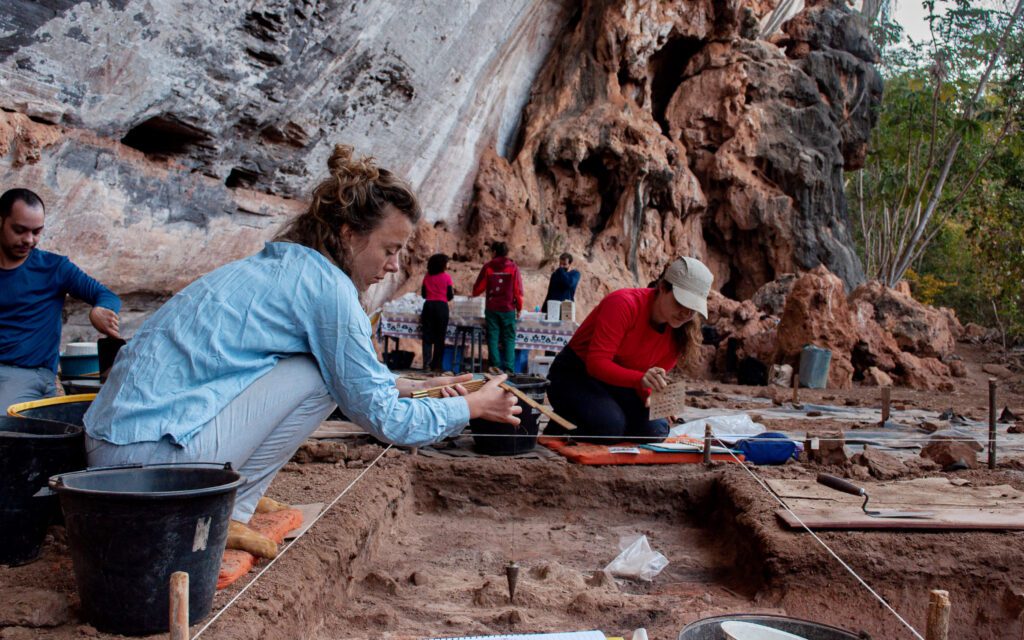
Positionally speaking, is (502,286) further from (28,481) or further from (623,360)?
(28,481)

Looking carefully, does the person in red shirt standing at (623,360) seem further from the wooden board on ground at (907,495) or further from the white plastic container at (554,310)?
the white plastic container at (554,310)

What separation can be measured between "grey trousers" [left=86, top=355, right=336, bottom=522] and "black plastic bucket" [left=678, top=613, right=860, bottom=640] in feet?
4.60

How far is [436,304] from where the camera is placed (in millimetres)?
10859

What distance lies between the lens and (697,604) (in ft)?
10.1

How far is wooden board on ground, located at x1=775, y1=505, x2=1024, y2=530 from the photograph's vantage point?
138 inches

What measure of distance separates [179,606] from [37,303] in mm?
3049

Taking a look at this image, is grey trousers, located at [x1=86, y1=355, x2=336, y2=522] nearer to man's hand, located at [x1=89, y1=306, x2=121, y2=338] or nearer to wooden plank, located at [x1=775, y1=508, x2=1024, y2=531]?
man's hand, located at [x1=89, y1=306, x2=121, y2=338]

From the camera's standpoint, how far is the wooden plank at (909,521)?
352 centimetres

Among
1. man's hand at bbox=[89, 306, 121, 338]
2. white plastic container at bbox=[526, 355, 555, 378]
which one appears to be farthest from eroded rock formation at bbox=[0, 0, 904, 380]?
white plastic container at bbox=[526, 355, 555, 378]

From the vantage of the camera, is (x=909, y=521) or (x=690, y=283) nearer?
(x=909, y=521)

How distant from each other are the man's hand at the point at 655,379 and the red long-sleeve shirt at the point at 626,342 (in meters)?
0.16

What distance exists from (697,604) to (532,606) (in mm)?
664

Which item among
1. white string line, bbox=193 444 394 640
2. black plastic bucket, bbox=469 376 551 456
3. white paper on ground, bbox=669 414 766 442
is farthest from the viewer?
white paper on ground, bbox=669 414 766 442

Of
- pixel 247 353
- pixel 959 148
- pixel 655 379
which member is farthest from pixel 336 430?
pixel 959 148
